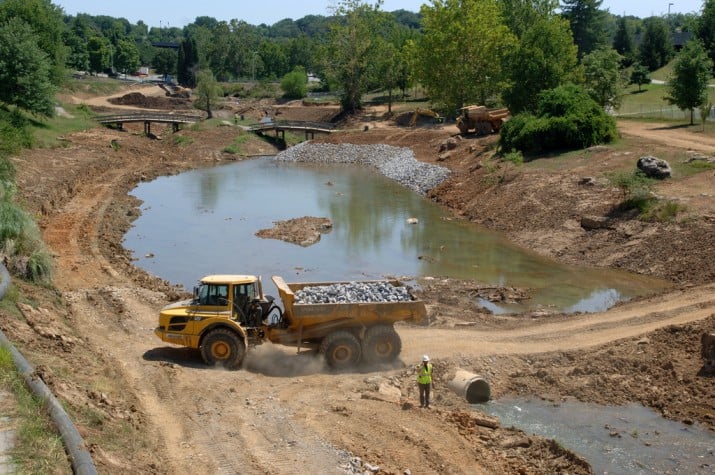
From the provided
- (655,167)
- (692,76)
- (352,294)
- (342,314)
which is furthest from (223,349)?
(692,76)

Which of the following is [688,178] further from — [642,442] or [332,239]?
[642,442]

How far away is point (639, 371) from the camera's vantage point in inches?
810

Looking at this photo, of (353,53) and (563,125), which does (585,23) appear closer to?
(353,53)

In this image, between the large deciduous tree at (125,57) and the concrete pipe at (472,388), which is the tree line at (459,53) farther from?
the concrete pipe at (472,388)

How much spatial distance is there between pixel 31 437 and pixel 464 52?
68660 mm

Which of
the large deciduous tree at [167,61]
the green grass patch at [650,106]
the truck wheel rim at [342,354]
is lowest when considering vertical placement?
the truck wheel rim at [342,354]

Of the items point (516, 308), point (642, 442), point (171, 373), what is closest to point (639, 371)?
point (642, 442)

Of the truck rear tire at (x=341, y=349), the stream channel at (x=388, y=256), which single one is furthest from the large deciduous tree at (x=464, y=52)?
the truck rear tire at (x=341, y=349)

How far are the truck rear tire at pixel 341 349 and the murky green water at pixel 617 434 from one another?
337 centimetres

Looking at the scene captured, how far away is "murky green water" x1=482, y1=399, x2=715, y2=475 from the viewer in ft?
53.4

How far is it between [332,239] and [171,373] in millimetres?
21489

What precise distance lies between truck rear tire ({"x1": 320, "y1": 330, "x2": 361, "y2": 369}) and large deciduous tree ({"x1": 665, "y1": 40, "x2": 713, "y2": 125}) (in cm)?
4202

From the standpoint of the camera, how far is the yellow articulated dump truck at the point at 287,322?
19.8 metres

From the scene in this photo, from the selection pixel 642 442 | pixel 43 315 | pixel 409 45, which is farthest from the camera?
pixel 409 45
